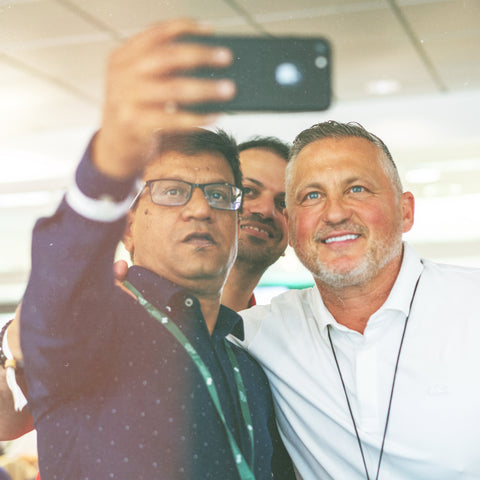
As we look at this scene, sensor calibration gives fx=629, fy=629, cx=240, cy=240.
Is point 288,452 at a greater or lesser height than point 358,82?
lesser

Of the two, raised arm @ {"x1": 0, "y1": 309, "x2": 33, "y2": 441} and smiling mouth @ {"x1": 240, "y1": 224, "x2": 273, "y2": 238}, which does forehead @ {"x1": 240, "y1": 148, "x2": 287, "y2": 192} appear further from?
raised arm @ {"x1": 0, "y1": 309, "x2": 33, "y2": 441}

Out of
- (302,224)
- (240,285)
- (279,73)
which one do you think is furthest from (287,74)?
(240,285)

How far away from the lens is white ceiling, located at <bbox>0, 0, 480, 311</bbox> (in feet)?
2.78

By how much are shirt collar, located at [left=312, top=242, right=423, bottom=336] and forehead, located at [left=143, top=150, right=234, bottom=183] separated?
34 centimetres

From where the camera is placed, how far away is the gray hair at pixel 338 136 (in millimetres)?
1029

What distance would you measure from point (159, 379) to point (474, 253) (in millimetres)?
655

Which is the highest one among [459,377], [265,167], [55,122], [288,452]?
[55,122]

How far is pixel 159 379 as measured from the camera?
0.73 m

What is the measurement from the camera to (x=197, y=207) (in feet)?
2.58

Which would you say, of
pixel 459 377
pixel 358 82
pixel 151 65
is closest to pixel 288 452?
pixel 459 377

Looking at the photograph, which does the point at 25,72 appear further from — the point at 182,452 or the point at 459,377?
the point at 459,377

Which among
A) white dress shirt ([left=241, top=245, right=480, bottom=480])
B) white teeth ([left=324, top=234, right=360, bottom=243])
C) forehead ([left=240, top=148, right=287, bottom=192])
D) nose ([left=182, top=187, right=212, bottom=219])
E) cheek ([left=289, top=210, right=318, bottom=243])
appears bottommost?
white dress shirt ([left=241, top=245, right=480, bottom=480])

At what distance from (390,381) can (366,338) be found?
0.08 meters

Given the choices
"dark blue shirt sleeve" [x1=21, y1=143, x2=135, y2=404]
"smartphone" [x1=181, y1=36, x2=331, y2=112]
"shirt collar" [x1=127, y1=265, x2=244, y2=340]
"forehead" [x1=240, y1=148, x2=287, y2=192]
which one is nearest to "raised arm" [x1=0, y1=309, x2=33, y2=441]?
"dark blue shirt sleeve" [x1=21, y1=143, x2=135, y2=404]
